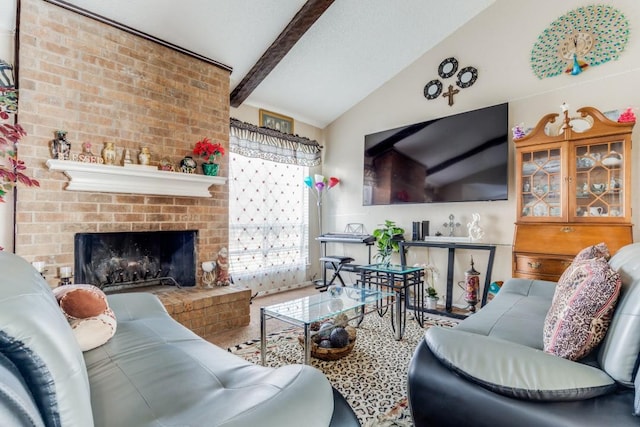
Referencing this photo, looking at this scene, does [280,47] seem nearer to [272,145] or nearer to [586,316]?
[272,145]

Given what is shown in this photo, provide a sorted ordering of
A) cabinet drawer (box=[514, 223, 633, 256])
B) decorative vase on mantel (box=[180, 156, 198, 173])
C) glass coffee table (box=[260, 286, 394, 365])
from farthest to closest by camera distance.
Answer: decorative vase on mantel (box=[180, 156, 198, 173]) < cabinet drawer (box=[514, 223, 633, 256]) < glass coffee table (box=[260, 286, 394, 365])

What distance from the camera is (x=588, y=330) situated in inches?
42.0

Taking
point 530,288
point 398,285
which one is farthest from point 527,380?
point 398,285

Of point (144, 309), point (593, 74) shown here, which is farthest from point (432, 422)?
point (593, 74)

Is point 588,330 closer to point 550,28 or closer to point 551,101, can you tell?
point 551,101

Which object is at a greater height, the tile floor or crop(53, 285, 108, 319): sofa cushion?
crop(53, 285, 108, 319): sofa cushion

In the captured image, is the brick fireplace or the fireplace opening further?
the fireplace opening

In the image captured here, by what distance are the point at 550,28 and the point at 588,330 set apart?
3138mm

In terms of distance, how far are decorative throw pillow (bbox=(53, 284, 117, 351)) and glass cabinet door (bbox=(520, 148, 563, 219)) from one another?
10.3ft

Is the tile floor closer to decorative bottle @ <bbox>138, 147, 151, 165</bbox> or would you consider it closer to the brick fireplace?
the brick fireplace

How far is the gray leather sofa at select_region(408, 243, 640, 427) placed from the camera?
3.04 ft

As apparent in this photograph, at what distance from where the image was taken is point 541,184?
2844mm

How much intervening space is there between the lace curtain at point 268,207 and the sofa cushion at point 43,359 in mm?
3286

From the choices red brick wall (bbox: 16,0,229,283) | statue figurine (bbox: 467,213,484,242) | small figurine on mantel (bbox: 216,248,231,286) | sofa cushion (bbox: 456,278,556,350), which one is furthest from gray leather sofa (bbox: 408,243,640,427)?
red brick wall (bbox: 16,0,229,283)
